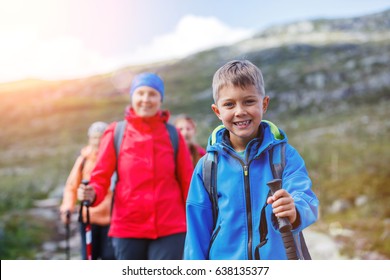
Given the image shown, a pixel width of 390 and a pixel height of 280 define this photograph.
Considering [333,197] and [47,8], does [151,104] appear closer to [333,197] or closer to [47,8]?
[47,8]

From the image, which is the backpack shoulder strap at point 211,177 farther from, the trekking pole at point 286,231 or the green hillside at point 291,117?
the green hillside at point 291,117

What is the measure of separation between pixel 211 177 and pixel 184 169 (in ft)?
3.35

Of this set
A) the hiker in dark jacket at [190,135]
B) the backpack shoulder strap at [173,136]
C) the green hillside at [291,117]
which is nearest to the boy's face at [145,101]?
the backpack shoulder strap at [173,136]

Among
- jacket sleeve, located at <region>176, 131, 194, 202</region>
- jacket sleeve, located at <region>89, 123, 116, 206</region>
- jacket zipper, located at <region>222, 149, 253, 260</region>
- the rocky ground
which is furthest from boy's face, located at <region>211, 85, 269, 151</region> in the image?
the rocky ground

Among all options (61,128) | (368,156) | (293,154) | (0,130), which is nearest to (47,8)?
(293,154)

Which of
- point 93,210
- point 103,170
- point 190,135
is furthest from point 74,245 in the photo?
point 103,170

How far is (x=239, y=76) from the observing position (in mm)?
1936

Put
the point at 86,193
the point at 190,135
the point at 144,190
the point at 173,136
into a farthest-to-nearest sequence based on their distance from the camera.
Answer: the point at 190,135
the point at 173,136
the point at 144,190
the point at 86,193

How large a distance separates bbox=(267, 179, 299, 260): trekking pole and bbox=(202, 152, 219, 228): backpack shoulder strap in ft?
1.12

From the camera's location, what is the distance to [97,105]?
46.5 ft

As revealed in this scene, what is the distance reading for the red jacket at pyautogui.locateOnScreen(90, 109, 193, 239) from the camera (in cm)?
294

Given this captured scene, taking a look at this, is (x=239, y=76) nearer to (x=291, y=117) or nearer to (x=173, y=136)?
(x=173, y=136)

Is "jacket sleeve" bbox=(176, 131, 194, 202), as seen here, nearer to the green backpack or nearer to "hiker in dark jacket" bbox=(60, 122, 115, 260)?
"hiker in dark jacket" bbox=(60, 122, 115, 260)

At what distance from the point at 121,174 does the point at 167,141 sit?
367mm
